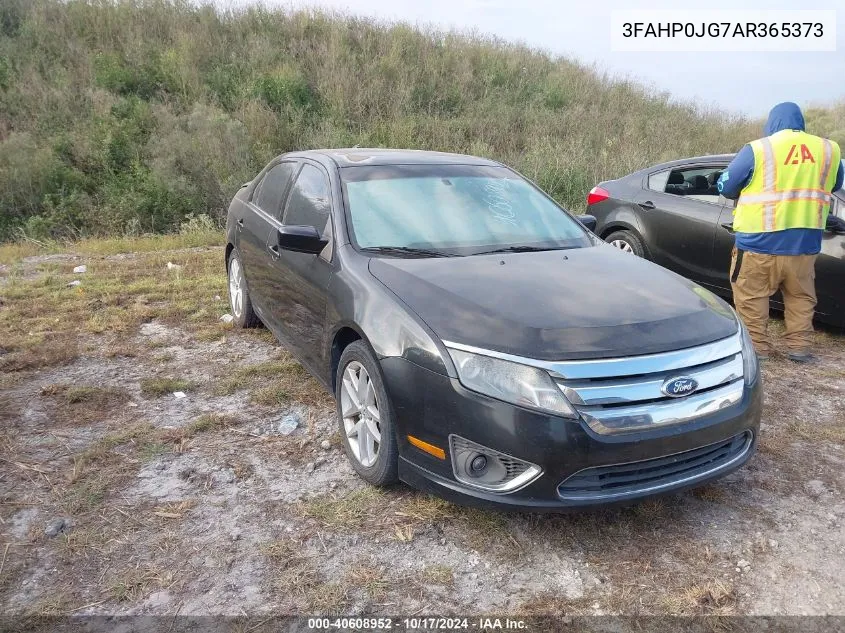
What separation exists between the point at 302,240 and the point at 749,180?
134 inches

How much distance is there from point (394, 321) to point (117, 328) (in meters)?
3.72

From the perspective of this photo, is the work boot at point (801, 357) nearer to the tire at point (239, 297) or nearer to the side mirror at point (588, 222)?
the side mirror at point (588, 222)

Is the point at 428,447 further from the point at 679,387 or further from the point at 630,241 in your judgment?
the point at 630,241

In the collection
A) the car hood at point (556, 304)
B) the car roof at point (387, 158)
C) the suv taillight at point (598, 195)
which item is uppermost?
the car roof at point (387, 158)

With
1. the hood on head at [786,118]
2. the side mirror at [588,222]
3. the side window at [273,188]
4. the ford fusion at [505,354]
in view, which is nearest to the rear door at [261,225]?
the side window at [273,188]

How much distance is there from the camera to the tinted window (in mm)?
3840

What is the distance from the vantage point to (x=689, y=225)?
6023 millimetres

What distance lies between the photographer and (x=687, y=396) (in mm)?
2617

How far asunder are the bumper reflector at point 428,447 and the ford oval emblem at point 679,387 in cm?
92

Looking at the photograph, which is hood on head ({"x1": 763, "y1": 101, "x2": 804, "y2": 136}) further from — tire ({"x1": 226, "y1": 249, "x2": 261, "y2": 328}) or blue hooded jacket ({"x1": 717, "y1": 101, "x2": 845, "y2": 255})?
tire ({"x1": 226, "y1": 249, "x2": 261, "y2": 328})

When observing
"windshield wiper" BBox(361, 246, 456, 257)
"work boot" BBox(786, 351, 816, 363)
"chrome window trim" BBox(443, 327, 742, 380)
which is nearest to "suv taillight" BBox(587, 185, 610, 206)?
"work boot" BBox(786, 351, 816, 363)

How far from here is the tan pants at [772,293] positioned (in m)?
4.87

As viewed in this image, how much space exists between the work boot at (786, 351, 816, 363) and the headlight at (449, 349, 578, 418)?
11.0 ft

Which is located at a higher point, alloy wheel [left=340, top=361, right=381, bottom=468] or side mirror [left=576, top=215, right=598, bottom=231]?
side mirror [left=576, top=215, right=598, bottom=231]
